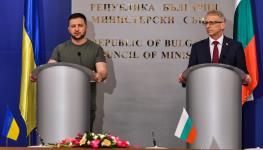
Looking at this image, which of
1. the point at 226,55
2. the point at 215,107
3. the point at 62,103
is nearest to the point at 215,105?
the point at 215,107

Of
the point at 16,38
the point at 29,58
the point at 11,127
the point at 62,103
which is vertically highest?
the point at 16,38

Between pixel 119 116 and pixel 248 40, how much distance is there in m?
1.74

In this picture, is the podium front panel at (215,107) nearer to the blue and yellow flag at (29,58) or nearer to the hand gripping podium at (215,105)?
the hand gripping podium at (215,105)

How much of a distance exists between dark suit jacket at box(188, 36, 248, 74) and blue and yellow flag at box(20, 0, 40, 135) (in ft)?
6.63

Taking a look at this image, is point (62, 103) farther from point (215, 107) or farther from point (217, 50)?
point (217, 50)

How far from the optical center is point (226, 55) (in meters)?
6.79

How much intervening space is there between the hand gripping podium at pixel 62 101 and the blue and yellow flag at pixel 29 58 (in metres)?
1.40

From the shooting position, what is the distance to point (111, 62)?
26.6 ft

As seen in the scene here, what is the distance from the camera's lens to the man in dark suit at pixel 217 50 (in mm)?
6758

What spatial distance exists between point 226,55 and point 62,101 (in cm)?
172

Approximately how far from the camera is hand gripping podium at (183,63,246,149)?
242 inches

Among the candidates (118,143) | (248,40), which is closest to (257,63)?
(248,40)

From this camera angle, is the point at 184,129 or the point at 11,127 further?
the point at 11,127

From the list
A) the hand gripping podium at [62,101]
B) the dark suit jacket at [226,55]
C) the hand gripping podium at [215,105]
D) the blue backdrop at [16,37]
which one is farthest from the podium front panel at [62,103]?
the blue backdrop at [16,37]
